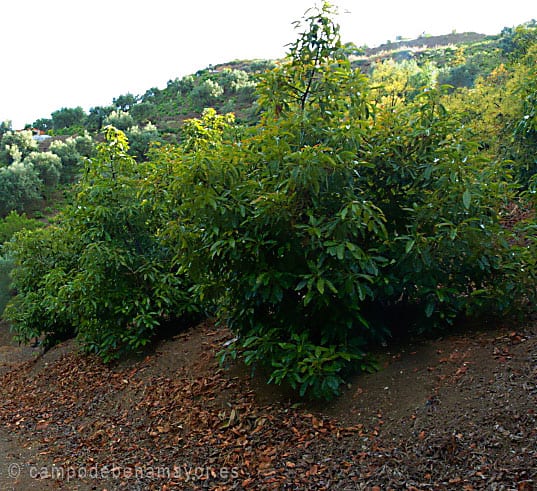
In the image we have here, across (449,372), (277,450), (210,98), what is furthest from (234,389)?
(210,98)

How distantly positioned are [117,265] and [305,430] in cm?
282

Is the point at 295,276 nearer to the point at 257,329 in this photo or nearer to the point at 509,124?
the point at 257,329

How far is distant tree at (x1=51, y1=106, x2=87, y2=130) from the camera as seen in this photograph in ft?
113

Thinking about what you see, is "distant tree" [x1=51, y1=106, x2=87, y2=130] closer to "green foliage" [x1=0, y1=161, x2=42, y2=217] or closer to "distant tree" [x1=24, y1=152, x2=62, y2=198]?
"distant tree" [x1=24, y1=152, x2=62, y2=198]

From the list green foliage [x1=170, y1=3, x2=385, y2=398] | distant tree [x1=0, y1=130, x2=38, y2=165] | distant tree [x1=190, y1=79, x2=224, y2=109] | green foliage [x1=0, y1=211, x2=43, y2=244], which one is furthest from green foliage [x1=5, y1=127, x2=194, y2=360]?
distant tree [x1=190, y1=79, x2=224, y2=109]

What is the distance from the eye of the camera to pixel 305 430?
3893 millimetres

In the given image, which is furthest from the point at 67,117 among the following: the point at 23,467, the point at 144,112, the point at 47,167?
the point at 23,467

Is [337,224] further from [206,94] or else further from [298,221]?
[206,94]

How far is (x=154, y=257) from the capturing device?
248 inches

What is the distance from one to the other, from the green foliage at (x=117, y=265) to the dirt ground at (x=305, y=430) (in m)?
0.64

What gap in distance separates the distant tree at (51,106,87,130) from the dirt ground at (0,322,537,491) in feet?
103

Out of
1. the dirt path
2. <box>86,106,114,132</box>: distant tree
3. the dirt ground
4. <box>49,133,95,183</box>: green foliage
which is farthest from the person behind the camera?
<box>86,106,114,132</box>: distant tree

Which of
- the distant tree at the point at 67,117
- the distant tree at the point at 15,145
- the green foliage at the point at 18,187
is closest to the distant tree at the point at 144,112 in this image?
the distant tree at the point at 67,117

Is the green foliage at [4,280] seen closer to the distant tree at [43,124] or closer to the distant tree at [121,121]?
the distant tree at [121,121]
